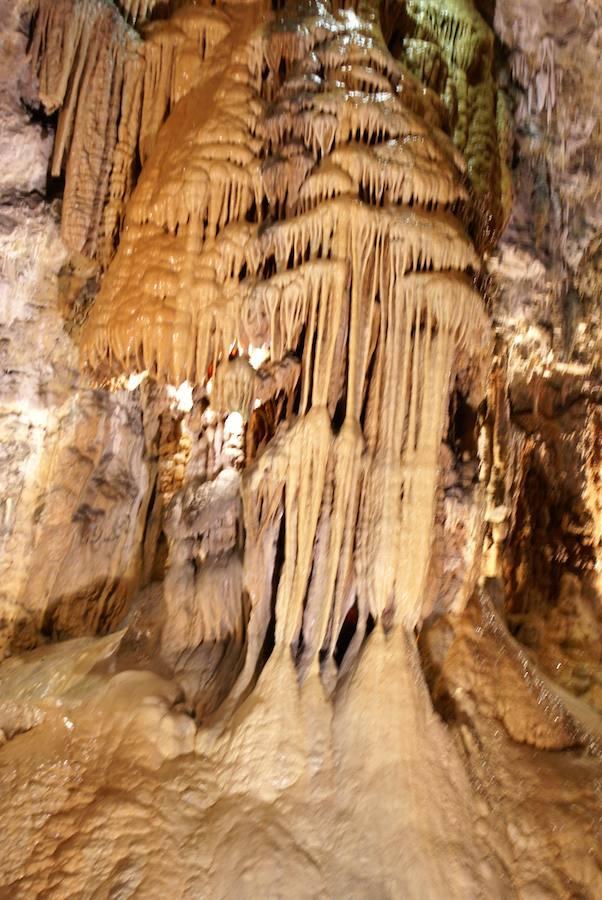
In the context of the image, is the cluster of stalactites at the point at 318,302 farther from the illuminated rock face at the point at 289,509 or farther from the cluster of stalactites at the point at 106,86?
the cluster of stalactites at the point at 106,86

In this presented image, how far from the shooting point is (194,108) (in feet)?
18.4

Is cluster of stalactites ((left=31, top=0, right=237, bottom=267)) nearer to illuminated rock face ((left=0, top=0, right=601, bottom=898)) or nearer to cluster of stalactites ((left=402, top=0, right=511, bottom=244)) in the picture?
illuminated rock face ((left=0, top=0, right=601, bottom=898))

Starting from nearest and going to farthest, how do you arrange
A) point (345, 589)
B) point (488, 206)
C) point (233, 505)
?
point (345, 589), point (233, 505), point (488, 206)

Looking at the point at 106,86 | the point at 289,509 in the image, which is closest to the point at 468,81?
the point at 106,86

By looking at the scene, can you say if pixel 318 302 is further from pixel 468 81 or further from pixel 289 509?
pixel 468 81

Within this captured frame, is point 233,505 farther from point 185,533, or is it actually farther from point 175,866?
point 175,866

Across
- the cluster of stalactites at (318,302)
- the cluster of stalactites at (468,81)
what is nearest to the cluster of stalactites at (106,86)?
the cluster of stalactites at (318,302)

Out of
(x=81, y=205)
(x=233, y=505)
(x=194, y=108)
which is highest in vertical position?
(x=194, y=108)

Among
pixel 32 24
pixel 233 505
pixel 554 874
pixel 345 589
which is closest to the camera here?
pixel 554 874

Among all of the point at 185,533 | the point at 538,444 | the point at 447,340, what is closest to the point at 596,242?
the point at 538,444

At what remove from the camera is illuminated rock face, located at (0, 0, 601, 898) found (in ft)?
11.8

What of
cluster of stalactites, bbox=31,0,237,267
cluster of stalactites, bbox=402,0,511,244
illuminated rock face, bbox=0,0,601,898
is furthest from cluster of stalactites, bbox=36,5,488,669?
cluster of stalactites, bbox=402,0,511,244

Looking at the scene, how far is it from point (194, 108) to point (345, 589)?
421 centimetres

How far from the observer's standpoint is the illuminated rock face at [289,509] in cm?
360
